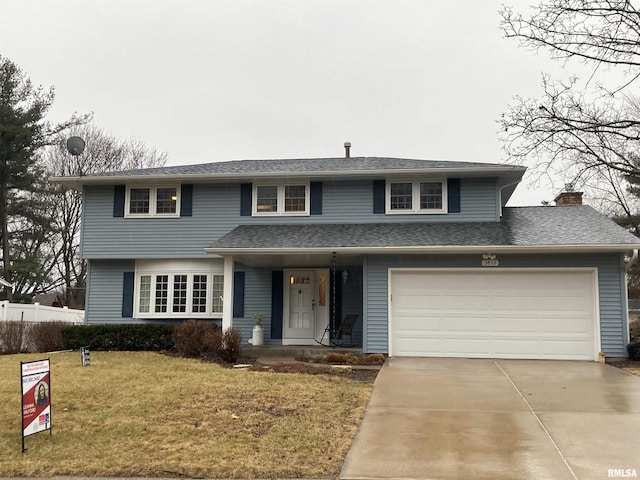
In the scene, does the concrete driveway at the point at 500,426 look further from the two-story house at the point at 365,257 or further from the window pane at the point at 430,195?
the window pane at the point at 430,195

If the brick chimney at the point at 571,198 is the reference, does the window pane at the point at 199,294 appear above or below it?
below

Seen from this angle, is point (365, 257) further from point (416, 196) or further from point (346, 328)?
point (416, 196)

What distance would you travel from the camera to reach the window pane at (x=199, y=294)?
1484 cm

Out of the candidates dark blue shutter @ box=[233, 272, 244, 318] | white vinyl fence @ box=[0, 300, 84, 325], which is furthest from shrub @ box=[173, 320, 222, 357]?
white vinyl fence @ box=[0, 300, 84, 325]

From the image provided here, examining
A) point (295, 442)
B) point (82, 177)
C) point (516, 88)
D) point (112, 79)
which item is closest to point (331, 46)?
point (516, 88)

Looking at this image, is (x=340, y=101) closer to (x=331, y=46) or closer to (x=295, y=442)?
(x=331, y=46)

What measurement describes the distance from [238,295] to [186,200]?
3024 millimetres

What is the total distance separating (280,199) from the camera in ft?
49.1

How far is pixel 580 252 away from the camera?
11.9 meters

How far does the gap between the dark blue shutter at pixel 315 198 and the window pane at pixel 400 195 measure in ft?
6.43

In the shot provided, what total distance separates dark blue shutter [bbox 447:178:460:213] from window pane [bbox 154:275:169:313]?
7.93m

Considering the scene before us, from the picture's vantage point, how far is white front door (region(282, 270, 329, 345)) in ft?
47.4

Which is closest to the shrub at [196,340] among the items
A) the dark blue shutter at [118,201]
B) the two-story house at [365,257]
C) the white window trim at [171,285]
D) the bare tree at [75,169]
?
the two-story house at [365,257]

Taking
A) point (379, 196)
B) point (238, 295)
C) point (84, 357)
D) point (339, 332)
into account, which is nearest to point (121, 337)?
point (84, 357)
